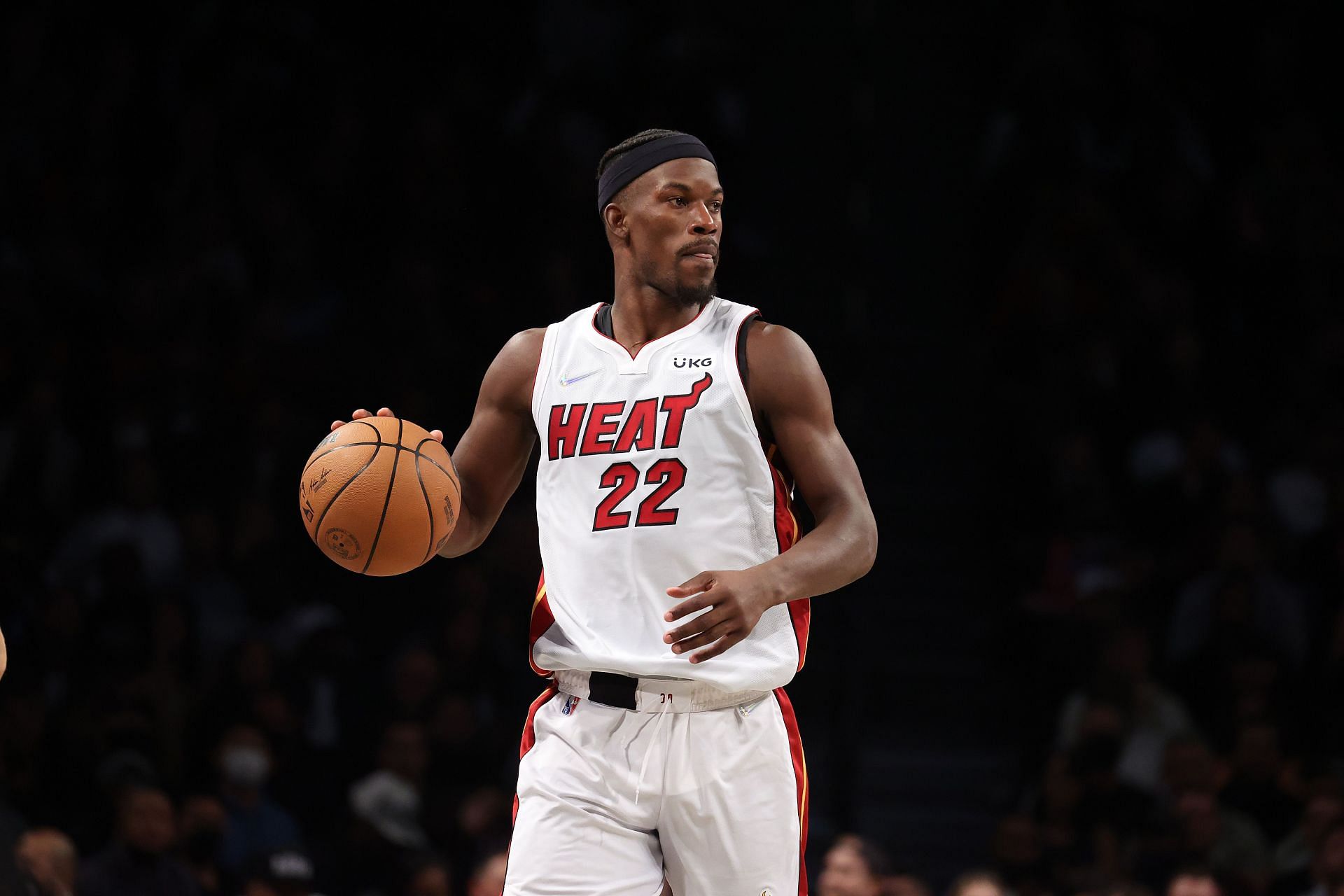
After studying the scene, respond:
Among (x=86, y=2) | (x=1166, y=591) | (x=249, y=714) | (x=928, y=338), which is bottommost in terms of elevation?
(x=249, y=714)

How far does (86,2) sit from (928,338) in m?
5.54

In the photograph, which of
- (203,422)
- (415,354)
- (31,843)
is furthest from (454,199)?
(31,843)

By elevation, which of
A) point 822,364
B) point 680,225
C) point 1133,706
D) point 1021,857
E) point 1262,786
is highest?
point 822,364

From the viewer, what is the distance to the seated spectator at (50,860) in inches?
244

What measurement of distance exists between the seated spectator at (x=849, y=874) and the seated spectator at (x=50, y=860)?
2900mm

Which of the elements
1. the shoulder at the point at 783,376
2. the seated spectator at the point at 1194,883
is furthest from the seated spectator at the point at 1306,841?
the shoulder at the point at 783,376

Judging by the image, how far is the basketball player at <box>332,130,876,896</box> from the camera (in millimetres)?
3697

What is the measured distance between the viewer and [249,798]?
7.59 meters

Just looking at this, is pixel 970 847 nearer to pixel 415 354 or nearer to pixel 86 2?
pixel 415 354

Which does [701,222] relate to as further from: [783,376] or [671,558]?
[671,558]

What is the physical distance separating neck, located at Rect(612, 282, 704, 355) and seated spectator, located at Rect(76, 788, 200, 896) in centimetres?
374

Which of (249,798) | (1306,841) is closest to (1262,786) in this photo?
(1306,841)

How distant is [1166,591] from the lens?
8.97 metres

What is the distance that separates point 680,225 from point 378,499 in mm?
952
